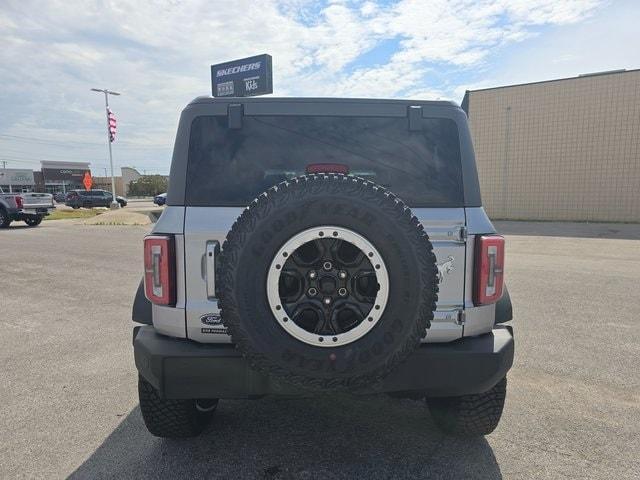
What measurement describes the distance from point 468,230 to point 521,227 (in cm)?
1640

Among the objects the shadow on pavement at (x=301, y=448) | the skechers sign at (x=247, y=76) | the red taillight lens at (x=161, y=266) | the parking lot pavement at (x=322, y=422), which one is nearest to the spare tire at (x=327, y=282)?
the red taillight lens at (x=161, y=266)

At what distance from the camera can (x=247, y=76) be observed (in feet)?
92.8

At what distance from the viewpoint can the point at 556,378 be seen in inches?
138

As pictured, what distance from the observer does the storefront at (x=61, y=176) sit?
260 ft

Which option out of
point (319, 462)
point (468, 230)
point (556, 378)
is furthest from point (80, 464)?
point (556, 378)

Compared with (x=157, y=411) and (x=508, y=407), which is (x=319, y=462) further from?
(x=508, y=407)

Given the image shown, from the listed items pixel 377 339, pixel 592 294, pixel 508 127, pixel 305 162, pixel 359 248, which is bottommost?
pixel 592 294

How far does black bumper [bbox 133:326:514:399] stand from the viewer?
2082 mm

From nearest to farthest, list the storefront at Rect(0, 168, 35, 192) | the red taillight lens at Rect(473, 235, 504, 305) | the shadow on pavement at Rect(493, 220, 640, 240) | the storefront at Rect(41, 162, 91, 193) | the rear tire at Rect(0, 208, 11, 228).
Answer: the red taillight lens at Rect(473, 235, 504, 305)
the shadow on pavement at Rect(493, 220, 640, 240)
the rear tire at Rect(0, 208, 11, 228)
the storefront at Rect(0, 168, 35, 192)
the storefront at Rect(41, 162, 91, 193)

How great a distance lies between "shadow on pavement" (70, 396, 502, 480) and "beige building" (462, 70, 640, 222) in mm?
18688

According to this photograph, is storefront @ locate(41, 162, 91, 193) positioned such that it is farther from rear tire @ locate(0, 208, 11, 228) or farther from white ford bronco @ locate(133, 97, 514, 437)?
white ford bronco @ locate(133, 97, 514, 437)

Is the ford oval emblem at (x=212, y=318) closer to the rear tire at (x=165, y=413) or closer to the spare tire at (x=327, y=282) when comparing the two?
the spare tire at (x=327, y=282)

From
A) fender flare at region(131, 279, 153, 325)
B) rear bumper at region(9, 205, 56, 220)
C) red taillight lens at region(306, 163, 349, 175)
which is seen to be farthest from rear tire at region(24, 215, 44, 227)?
red taillight lens at region(306, 163, 349, 175)

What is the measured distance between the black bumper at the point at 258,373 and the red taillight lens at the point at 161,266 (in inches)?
9.8
